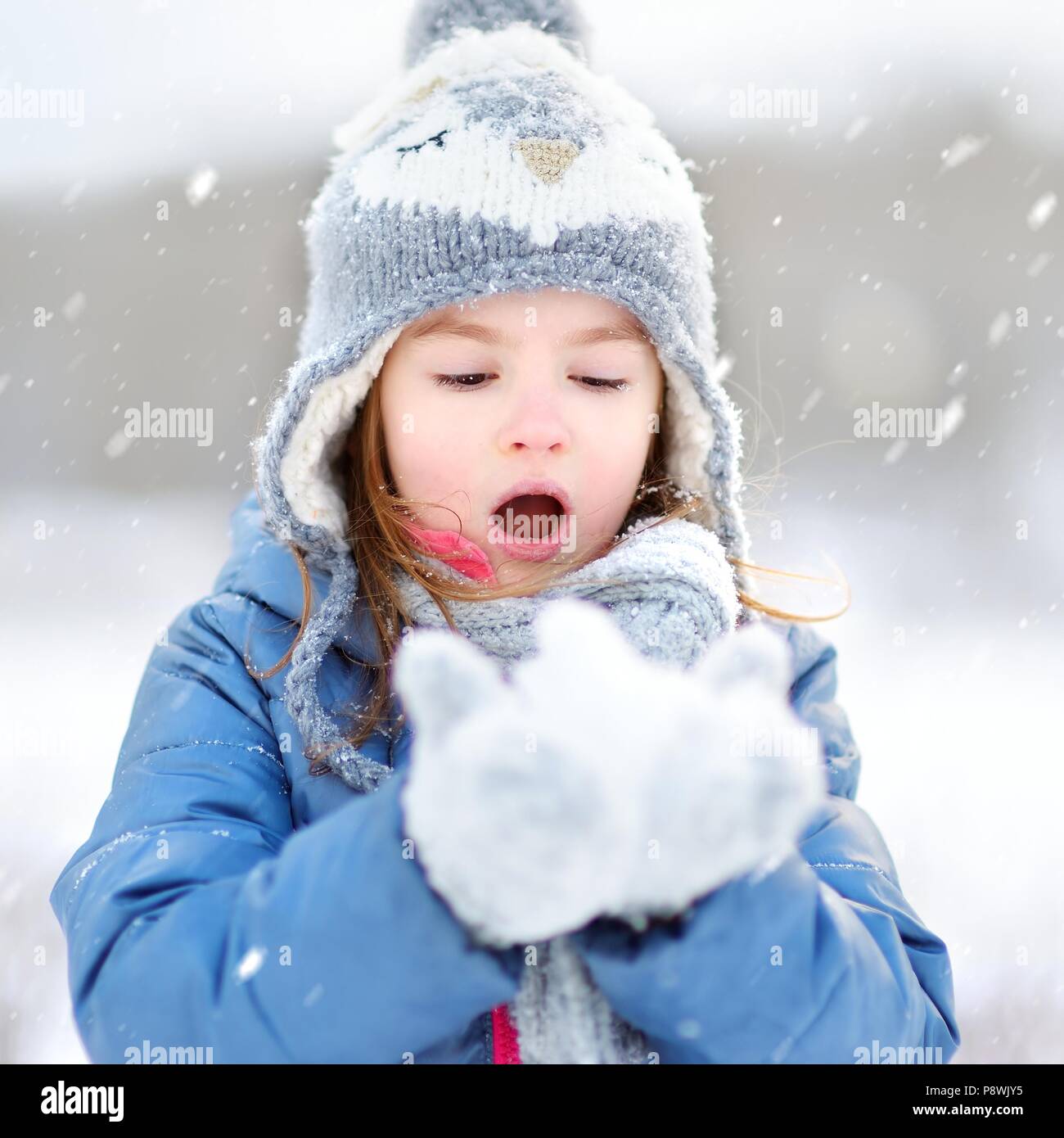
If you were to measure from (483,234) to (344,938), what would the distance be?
1.00 meters

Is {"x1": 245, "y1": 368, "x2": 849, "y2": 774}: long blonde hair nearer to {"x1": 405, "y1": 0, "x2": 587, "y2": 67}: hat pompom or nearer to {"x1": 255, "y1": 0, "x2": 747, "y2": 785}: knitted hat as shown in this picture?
{"x1": 255, "y1": 0, "x2": 747, "y2": 785}: knitted hat

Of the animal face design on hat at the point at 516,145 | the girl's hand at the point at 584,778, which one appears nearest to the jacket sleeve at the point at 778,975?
the girl's hand at the point at 584,778

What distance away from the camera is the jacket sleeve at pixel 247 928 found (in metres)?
0.95

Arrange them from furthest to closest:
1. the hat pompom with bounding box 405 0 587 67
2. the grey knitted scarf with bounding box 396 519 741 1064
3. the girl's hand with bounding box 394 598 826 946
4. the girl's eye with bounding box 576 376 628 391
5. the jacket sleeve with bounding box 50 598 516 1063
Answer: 1. the hat pompom with bounding box 405 0 587 67
2. the girl's eye with bounding box 576 376 628 391
3. the grey knitted scarf with bounding box 396 519 741 1064
4. the jacket sleeve with bounding box 50 598 516 1063
5. the girl's hand with bounding box 394 598 826 946

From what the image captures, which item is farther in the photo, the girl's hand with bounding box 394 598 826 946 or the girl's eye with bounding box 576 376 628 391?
the girl's eye with bounding box 576 376 628 391

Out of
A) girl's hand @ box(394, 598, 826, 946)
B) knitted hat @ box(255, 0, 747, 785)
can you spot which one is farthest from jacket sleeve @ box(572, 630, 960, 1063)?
knitted hat @ box(255, 0, 747, 785)

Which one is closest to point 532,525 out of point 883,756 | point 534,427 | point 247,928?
point 534,427

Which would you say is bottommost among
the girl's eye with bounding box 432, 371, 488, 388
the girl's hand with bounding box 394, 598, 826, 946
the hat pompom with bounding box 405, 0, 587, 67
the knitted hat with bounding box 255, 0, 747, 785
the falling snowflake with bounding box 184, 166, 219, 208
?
the girl's hand with bounding box 394, 598, 826, 946

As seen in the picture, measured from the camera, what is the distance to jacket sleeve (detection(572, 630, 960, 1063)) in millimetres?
952

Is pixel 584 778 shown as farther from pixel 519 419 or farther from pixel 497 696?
pixel 519 419

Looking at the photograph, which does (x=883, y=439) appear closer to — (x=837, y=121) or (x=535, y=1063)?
(x=837, y=121)

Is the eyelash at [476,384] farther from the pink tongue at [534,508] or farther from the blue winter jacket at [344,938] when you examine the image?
the blue winter jacket at [344,938]
